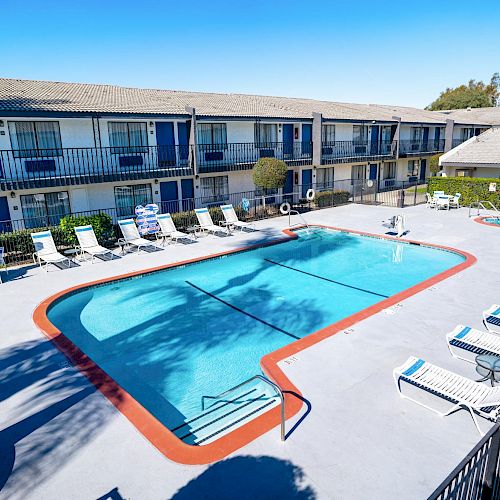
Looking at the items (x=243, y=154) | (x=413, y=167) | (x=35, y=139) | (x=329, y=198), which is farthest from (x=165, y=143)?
(x=413, y=167)

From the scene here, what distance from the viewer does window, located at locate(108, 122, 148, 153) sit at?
20.7m

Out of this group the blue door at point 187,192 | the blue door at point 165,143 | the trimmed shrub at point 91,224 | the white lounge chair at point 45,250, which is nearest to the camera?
the white lounge chair at point 45,250

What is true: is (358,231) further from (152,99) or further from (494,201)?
(152,99)

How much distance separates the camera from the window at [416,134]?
127 feet

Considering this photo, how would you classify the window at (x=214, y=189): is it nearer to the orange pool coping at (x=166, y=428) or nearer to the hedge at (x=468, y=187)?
the hedge at (x=468, y=187)

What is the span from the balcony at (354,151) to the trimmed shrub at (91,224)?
16.4 meters

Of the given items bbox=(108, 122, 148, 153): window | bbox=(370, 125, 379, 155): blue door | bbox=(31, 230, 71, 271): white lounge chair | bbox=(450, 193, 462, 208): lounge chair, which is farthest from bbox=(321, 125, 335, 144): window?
bbox=(31, 230, 71, 271): white lounge chair

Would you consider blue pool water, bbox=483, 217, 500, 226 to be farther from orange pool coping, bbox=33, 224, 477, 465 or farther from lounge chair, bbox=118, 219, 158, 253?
lounge chair, bbox=118, 219, 158, 253

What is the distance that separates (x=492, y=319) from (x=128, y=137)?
60.1 ft

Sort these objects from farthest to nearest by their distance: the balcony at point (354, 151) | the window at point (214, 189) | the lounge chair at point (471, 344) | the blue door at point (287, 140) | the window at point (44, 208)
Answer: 1. the balcony at point (354, 151)
2. the blue door at point (287, 140)
3. the window at point (214, 189)
4. the window at point (44, 208)
5. the lounge chair at point (471, 344)

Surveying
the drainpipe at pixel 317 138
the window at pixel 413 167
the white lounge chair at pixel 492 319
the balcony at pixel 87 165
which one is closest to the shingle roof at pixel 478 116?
the window at pixel 413 167

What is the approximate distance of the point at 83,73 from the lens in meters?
28.8

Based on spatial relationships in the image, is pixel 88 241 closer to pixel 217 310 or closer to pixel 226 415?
pixel 217 310

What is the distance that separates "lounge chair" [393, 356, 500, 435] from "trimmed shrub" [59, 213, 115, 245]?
13458mm
